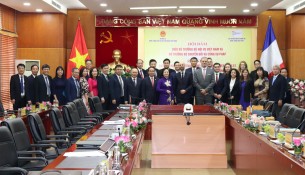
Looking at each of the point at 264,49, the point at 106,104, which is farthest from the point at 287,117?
the point at 264,49

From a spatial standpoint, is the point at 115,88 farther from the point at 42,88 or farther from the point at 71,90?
the point at 42,88

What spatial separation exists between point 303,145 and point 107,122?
251cm

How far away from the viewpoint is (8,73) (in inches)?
428

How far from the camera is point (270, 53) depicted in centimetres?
1148

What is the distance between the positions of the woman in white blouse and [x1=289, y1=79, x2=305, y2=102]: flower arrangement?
1.46m

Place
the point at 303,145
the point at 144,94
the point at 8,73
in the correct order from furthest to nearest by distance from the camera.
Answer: the point at 8,73, the point at 144,94, the point at 303,145

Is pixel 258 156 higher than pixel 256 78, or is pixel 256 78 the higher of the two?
pixel 256 78

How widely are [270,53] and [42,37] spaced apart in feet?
19.9

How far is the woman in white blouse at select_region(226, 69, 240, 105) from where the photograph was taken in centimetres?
875

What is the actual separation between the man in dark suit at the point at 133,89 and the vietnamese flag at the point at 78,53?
120 inches

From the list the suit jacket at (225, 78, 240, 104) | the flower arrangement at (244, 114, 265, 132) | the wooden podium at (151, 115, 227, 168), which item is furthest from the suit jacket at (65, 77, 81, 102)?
the flower arrangement at (244, 114, 265, 132)

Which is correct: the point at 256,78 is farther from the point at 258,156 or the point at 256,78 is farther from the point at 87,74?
the point at 258,156

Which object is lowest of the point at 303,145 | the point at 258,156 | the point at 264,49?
the point at 258,156

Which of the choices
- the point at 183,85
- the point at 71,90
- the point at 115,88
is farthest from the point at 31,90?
the point at 183,85
